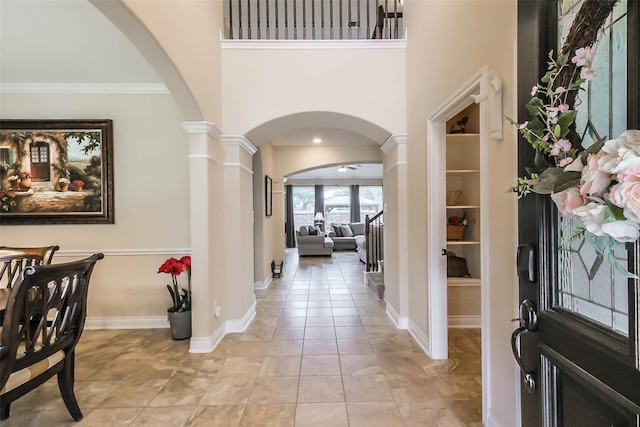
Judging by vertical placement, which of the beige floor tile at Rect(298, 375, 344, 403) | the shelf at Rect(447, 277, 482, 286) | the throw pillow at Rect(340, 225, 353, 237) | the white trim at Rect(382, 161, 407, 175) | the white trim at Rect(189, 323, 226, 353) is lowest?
the beige floor tile at Rect(298, 375, 344, 403)

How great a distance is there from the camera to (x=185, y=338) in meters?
3.08

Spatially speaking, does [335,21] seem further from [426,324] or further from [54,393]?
[54,393]

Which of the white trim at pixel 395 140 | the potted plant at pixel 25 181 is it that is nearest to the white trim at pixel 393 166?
the white trim at pixel 395 140

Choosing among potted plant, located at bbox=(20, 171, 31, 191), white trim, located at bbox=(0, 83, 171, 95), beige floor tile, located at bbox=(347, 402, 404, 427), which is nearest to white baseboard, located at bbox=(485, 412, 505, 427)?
beige floor tile, located at bbox=(347, 402, 404, 427)

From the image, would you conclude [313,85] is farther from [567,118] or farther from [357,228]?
[357,228]

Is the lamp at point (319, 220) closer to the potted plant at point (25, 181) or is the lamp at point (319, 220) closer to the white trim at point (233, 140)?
the white trim at point (233, 140)

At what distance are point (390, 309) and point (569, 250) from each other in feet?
9.34

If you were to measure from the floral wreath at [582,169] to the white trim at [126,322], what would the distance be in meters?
3.68

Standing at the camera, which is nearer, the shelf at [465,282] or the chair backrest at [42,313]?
the chair backrest at [42,313]

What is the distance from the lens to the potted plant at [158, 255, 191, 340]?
2986mm

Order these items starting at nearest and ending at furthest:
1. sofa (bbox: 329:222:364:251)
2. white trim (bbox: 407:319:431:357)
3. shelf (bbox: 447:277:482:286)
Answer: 1. white trim (bbox: 407:319:431:357)
2. shelf (bbox: 447:277:482:286)
3. sofa (bbox: 329:222:364:251)

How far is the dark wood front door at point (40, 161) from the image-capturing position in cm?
324

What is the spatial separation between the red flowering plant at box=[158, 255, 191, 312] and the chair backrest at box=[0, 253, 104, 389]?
1057 mm

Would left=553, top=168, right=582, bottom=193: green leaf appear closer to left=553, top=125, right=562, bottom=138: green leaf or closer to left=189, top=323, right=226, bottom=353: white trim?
left=553, top=125, right=562, bottom=138: green leaf
